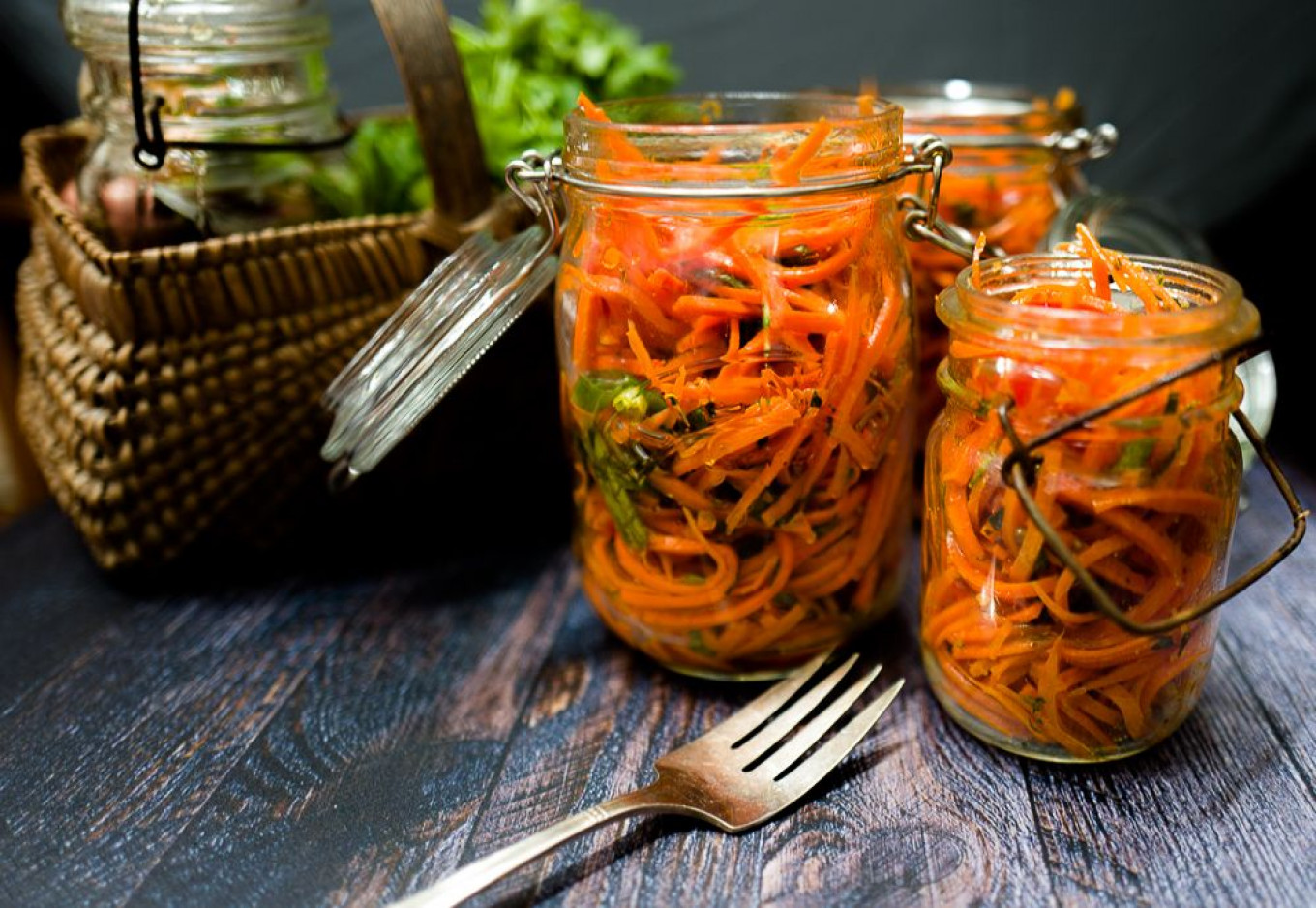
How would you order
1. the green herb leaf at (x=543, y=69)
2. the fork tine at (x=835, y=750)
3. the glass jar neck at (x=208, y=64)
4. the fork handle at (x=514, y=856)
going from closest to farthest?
the fork handle at (x=514, y=856)
the fork tine at (x=835, y=750)
the glass jar neck at (x=208, y=64)
the green herb leaf at (x=543, y=69)

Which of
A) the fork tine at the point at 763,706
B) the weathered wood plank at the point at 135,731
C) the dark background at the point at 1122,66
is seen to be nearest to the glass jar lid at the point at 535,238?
the weathered wood plank at the point at 135,731

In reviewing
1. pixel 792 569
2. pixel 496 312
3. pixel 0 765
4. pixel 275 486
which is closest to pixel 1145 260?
pixel 792 569

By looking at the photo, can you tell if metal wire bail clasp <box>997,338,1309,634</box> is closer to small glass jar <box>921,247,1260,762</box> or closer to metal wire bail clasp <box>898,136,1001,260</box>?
small glass jar <box>921,247,1260,762</box>

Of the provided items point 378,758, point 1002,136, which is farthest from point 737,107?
point 378,758

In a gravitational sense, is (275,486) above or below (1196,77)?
below

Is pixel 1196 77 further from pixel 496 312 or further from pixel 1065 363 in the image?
pixel 496 312

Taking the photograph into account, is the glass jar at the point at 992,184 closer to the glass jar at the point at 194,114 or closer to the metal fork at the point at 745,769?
the metal fork at the point at 745,769
